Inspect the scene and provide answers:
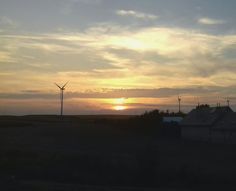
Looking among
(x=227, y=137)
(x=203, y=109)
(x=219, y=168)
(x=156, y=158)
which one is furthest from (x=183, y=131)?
(x=156, y=158)

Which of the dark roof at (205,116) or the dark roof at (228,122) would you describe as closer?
the dark roof at (228,122)

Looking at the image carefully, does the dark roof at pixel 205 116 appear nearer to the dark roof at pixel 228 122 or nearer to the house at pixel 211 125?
the house at pixel 211 125

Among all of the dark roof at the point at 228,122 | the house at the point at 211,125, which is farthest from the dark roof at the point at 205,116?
the dark roof at the point at 228,122

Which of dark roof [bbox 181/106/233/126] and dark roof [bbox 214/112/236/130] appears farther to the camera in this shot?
dark roof [bbox 181/106/233/126]

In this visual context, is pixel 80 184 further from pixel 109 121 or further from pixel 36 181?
pixel 109 121

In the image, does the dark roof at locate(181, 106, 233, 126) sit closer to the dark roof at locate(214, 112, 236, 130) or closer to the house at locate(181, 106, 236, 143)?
the house at locate(181, 106, 236, 143)

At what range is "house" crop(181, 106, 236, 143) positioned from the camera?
224 ft

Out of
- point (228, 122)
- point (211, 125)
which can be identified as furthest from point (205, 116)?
point (228, 122)

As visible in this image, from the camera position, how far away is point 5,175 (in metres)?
29.9

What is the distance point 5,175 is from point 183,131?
173 ft

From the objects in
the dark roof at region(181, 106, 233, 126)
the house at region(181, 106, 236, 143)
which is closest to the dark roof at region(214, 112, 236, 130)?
the house at region(181, 106, 236, 143)

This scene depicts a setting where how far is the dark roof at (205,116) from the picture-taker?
72812 mm

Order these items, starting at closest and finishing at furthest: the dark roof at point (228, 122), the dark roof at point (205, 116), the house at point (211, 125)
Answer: the dark roof at point (228, 122) → the house at point (211, 125) → the dark roof at point (205, 116)

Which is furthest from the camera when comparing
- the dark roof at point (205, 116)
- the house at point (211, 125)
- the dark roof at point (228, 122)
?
the dark roof at point (205, 116)
